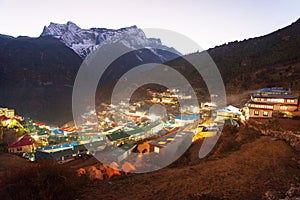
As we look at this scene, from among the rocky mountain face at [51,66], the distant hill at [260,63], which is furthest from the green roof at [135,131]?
the rocky mountain face at [51,66]

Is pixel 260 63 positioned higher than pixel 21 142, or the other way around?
pixel 260 63

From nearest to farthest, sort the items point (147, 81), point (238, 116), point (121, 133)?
point (238, 116)
point (121, 133)
point (147, 81)

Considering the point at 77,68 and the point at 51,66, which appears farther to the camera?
the point at 77,68

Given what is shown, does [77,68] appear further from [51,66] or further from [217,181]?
[217,181]

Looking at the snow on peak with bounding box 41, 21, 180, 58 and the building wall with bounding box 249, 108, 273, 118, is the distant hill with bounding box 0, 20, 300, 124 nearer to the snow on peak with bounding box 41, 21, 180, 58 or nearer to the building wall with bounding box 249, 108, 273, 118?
the snow on peak with bounding box 41, 21, 180, 58

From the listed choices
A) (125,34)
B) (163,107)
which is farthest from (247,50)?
(125,34)

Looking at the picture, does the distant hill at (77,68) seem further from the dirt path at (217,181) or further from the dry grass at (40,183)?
the dry grass at (40,183)

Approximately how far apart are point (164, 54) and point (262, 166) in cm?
14987

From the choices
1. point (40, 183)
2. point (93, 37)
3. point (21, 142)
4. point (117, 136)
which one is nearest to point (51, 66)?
point (93, 37)

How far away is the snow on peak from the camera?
504 ft

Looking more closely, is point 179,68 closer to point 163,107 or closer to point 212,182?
point 163,107

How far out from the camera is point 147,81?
206 feet

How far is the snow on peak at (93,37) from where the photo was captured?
15373cm

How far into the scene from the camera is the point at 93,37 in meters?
174
